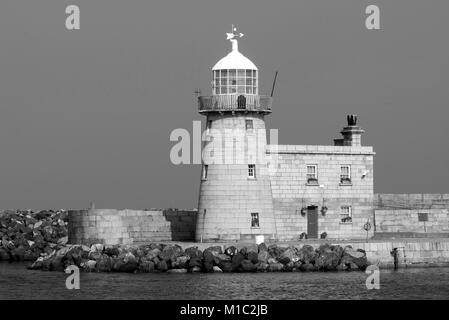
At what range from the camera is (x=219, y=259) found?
171 feet

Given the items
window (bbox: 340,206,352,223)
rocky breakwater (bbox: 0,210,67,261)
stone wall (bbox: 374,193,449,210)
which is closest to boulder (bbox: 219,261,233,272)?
window (bbox: 340,206,352,223)

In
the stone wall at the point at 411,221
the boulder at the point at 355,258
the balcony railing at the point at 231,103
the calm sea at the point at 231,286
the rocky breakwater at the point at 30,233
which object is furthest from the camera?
the rocky breakwater at the point at 30,233

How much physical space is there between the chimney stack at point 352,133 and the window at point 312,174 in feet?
8.35

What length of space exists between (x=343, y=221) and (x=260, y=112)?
19.5 feet

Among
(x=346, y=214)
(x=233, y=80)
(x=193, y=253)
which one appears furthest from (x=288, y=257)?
(x=233, y=80)

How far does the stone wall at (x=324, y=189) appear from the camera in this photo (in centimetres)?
5672

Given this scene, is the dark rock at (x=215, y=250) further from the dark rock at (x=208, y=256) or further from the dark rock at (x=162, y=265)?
the dark rock at (x=162, y=265)

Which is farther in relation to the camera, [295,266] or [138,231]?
[138,231]

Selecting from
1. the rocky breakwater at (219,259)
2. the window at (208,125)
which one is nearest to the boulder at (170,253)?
the rocky breakwater at (219,259)
